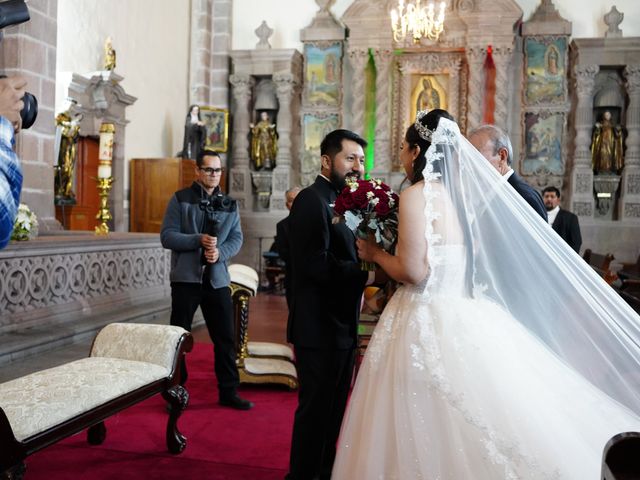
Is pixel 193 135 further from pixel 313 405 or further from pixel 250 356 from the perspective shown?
pixel 313 405

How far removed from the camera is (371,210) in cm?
247

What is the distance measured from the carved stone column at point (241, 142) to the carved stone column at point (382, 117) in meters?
2.82

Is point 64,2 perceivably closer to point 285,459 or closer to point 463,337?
point 285,459

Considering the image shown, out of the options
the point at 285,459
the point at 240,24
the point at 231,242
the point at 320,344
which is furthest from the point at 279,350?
the point at 240,24

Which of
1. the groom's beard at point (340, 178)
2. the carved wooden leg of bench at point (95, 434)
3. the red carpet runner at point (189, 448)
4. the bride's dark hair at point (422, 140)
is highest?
the bride's dark hair at point (422, 140)

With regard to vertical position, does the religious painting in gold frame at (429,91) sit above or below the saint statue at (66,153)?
above

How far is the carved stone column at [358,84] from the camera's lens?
1312 cm

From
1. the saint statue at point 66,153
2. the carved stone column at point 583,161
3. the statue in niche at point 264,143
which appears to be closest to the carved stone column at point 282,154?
the statue in niche at point 264,143

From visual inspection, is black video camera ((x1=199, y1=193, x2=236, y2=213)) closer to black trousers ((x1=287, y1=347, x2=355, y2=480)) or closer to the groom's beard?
the groom's beard

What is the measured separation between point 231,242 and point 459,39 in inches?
400

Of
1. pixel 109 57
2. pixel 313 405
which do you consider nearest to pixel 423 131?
→ pixel 313 405

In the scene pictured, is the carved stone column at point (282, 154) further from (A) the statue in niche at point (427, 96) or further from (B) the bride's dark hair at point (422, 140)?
(B) the bride's dark hair at point (422, 140)

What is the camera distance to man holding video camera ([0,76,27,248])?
4.33 feet

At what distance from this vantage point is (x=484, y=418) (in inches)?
83.7
